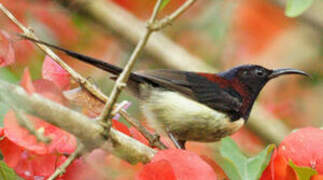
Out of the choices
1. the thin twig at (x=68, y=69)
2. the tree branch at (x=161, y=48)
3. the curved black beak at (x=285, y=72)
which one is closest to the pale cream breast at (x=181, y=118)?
the curved black beak at (x=285, y=72)

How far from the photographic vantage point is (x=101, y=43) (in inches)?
221

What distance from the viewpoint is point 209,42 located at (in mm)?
6055

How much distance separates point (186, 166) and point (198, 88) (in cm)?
152

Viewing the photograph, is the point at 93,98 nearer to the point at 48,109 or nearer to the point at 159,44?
the point at 48,109

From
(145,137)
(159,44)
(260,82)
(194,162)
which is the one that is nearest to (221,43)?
(159,44)

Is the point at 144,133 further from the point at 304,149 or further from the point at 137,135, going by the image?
the point at 304,149

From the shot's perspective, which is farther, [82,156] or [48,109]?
[82,156]

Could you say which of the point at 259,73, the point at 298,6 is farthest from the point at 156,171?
the point at 259,73

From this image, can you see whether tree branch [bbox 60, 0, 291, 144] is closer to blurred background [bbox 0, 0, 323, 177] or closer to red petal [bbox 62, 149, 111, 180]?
blurred background [bbox 0, 0, 323, 177]

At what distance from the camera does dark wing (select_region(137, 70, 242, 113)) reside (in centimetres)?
317

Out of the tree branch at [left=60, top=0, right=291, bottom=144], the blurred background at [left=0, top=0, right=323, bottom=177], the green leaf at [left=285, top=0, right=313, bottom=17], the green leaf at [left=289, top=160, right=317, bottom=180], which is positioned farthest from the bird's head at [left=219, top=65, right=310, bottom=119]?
the green leaf at [left=289, top=160, right=317, bottom=180]

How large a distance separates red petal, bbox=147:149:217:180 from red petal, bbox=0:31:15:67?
552 millimetres

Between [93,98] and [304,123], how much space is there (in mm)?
3913

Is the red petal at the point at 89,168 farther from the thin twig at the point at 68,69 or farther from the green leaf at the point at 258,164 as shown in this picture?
the green leaf at the point at 258,164
